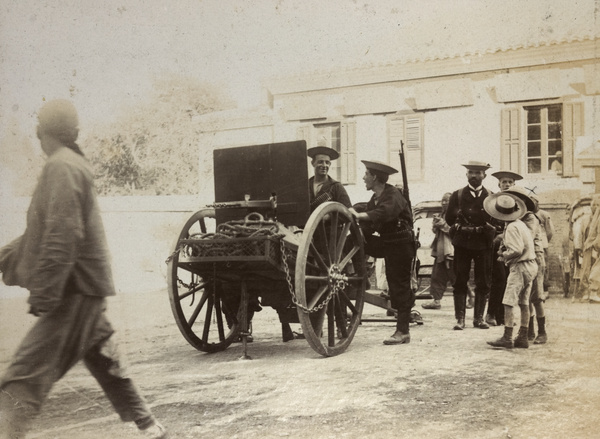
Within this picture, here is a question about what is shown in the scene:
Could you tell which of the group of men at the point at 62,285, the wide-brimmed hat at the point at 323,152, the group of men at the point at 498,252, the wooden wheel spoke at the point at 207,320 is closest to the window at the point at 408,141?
the group of men at the point at 498,252

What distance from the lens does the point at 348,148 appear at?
17.9ft

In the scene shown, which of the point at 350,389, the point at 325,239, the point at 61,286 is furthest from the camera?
the point at 325,239

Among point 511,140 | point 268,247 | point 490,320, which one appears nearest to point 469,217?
point 490,320

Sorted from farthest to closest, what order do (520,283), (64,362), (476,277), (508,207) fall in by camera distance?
(476,277) → (508,207) → (520,283) → (64,362)

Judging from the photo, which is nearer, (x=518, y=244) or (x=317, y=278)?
(x=317, y=278)

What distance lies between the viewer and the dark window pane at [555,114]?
4.11m

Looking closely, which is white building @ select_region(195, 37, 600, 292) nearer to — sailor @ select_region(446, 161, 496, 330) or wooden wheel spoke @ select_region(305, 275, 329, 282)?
sailor @ select_region(446, 161, 496, 330)

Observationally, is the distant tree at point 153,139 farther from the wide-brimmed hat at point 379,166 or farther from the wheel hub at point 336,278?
the wide-brimmed hat at point 379,166

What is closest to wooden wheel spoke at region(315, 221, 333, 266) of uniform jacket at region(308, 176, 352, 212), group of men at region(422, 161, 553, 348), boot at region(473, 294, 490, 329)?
uniform jacket at region(308, 176, 352, 212)

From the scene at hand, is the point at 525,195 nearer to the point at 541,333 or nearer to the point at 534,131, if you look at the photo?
the point at 534,131

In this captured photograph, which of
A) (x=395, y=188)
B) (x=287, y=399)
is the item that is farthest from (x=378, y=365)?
(x=395, y=188)

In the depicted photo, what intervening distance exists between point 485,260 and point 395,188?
141 cm

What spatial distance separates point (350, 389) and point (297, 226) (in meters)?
1.48

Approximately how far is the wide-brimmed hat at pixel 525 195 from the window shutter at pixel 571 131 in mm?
590
